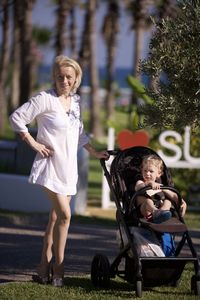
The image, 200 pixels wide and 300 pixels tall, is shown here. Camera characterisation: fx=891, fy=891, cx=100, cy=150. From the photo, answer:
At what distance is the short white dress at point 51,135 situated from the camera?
7391mm

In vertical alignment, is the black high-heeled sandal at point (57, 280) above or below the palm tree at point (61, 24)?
below

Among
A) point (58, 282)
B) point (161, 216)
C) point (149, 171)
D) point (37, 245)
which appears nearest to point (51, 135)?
point (149, 171)

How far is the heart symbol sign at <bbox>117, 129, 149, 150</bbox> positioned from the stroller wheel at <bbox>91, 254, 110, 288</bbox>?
562 centimetres

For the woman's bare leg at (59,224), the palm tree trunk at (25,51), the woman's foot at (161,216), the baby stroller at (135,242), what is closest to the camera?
the baby stroller at (135,242)

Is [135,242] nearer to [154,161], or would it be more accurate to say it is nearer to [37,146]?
[154,161]

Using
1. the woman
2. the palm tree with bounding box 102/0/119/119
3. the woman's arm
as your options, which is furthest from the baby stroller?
the palm tree with bounding box 102/0/119/119

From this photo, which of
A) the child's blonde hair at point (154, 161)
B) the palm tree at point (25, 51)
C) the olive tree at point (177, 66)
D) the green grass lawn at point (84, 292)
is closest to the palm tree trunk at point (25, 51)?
the palm tree at point (25, 51)

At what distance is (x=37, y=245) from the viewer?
10.0m

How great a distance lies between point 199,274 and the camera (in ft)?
23.3

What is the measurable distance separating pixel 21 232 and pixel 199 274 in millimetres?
4304

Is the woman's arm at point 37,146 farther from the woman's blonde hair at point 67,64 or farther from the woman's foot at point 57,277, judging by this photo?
the woman's foot at point 57,277

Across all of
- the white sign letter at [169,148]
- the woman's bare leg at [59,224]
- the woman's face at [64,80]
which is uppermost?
the woman's face at [64,80]

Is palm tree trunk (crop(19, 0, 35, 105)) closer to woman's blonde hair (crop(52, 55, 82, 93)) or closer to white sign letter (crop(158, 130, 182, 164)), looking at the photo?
white sign letter (crop(158, 130, 182, 164))

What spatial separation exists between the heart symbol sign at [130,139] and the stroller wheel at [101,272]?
562cm
